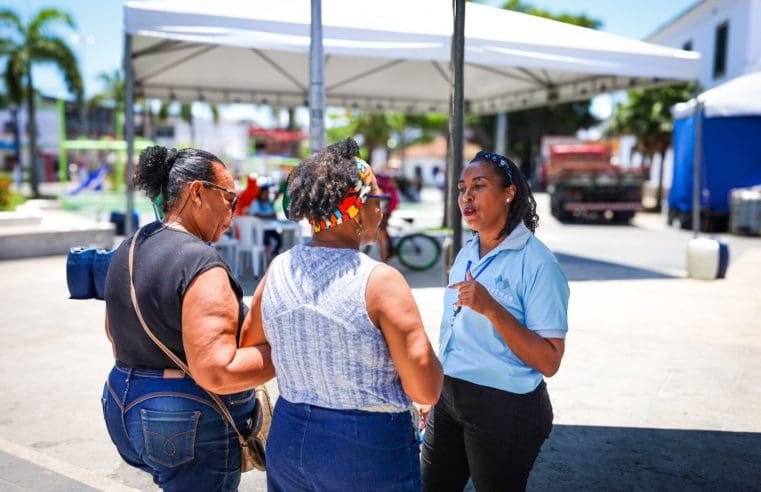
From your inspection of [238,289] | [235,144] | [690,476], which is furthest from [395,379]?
[235,144]

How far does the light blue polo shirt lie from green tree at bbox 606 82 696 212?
2258 cm

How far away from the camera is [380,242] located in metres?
9.20

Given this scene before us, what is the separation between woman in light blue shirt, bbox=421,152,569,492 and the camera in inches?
79.8

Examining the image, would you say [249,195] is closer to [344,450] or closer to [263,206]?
[263,206]

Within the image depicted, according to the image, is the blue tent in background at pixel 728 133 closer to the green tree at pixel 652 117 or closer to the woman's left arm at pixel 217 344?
the woman's left arm at pixel 217 344

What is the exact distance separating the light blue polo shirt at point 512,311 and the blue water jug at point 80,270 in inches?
54.8

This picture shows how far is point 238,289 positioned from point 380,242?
7.28 metres

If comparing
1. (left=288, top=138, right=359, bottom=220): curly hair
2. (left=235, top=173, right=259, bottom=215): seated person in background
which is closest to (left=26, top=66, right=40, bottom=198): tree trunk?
(left=235, top=173, right=259, bottom=215): seated person in background

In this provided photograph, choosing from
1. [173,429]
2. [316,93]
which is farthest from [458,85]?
[173,429]

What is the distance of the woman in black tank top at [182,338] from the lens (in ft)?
5.79

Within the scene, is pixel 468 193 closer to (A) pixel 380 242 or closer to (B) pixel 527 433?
(B) pixel 527 433

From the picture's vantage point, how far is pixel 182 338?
6.12 ft

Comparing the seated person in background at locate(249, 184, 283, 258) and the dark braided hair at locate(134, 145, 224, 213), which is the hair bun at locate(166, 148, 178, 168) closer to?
the dark braided hair at locate(134, 145, 224, 213)

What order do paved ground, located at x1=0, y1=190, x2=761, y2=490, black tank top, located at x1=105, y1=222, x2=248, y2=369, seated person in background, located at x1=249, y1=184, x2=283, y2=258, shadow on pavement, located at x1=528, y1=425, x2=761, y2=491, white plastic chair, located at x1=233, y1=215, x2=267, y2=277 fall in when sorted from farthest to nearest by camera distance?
seated person in background, located at x1=249, y1=184, x2=283, y2=258
white plastic chair, located at x1=233, y1=215, x2=267, y2=277
paved ground, located at x1=0, y1=190, x2=761, y2=490
shadow on pavement, located at x1=528, y1=425, x2=761, y2=491
black tank top, located at x1=105, y1=222, x2=248, y2=369
